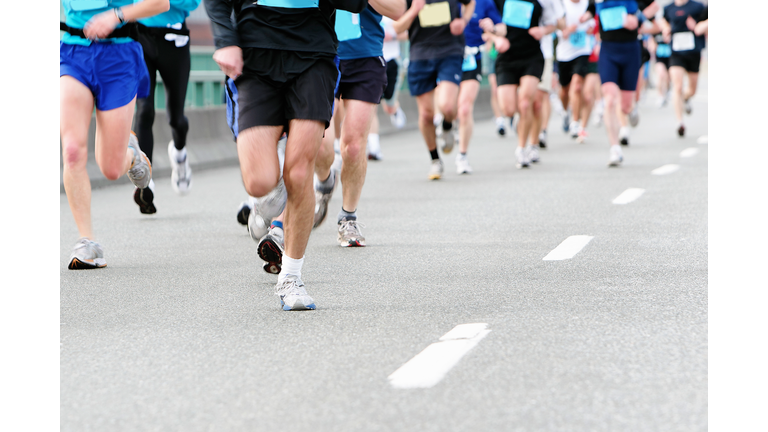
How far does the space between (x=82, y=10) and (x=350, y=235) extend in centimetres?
219

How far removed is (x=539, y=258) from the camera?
6.91 metres

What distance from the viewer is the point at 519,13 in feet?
43.0

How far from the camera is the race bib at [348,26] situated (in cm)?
732

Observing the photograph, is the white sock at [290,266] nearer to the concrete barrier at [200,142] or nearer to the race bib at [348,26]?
the race bib at [348,26]

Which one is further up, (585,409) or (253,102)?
(253,102)

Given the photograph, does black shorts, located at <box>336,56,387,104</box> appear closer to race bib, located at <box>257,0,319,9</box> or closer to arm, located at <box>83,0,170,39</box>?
arm, located at <box>83,0,170,39</box>

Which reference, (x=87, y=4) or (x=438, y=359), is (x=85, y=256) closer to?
(x=87, y=4)

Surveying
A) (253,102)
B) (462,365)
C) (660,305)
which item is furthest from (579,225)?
(462,365)

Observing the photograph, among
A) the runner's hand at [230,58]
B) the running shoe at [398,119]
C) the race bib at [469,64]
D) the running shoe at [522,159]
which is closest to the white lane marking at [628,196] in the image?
the running shoe at [522,159]

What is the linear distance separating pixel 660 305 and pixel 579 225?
3212mm

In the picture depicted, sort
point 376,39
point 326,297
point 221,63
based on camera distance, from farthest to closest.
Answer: point 376,39, point 326,297, point 221,63

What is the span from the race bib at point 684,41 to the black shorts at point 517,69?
625cm

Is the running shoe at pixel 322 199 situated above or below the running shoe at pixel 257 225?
below

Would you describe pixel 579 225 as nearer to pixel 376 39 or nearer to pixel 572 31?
pixel 376 39
